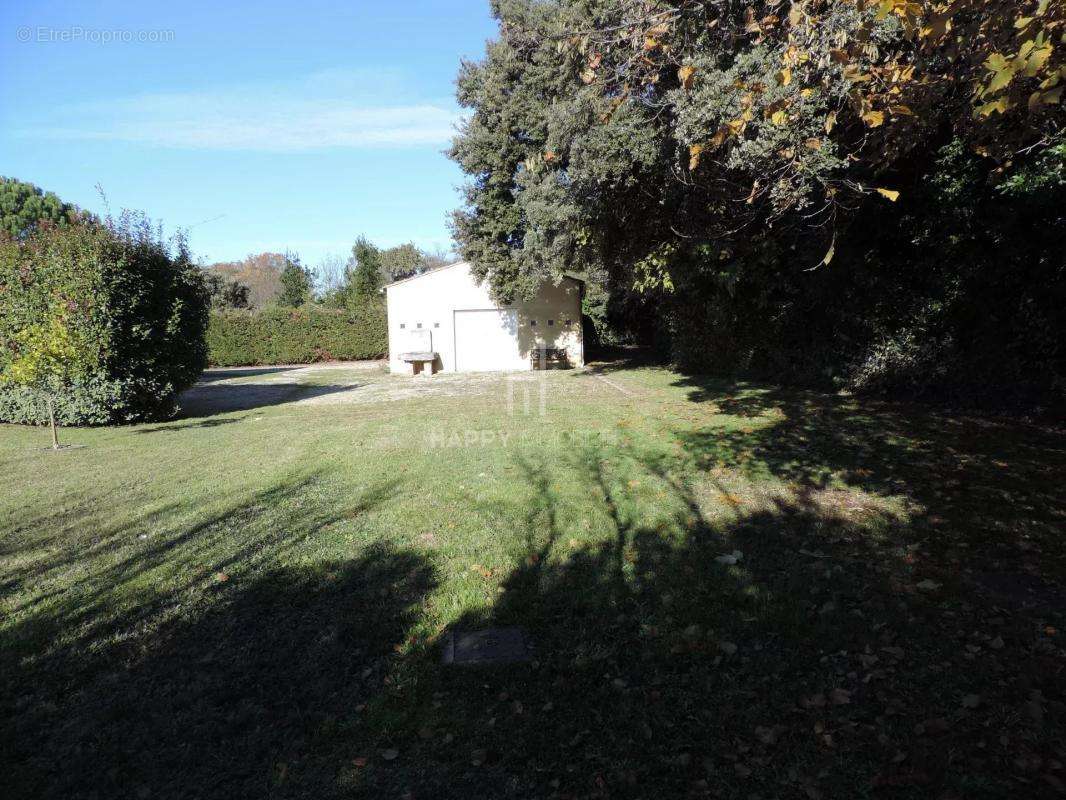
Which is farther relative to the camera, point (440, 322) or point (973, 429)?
point (440, 322)

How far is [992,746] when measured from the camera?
240 cm

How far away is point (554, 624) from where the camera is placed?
3443mm

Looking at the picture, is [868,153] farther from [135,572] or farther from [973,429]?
[135,572]

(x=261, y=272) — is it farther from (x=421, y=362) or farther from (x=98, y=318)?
(x=98, y=318)

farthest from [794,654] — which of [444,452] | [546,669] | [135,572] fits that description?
[444,452]

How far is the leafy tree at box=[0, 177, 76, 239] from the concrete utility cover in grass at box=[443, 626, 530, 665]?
1298 inches

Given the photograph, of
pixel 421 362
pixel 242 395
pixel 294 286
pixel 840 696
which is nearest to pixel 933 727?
pixel 840 696

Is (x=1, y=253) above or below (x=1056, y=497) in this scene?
above

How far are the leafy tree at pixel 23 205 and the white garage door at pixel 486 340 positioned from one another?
68.2ft

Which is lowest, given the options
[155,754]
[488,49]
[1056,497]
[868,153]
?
[155,754]

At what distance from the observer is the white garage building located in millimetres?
20266

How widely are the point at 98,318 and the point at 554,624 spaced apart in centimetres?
1113

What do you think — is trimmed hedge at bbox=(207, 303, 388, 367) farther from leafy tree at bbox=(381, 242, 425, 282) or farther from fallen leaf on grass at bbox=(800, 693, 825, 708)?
fallen leaf on grass at bbox=(800, 693, 825, 708)

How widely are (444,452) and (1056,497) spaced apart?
6.25m
